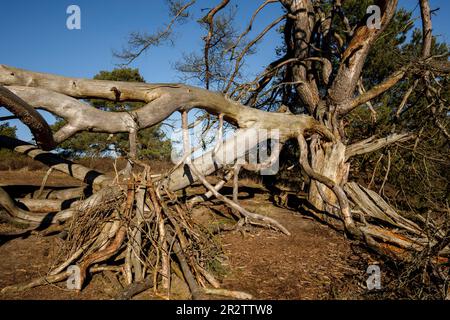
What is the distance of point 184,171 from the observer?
541cm

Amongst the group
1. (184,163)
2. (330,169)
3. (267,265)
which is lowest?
(267,265)

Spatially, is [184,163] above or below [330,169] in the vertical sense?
above

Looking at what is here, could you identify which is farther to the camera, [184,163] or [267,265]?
[184,163]

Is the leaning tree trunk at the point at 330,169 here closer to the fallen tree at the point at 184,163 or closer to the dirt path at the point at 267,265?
the fallen tree at the point at 184,163

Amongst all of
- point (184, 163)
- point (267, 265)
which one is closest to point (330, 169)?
point (184, 163)

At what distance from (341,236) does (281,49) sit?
7.11 m

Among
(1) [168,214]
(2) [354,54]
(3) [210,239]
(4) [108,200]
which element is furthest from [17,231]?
(2) [354,54]

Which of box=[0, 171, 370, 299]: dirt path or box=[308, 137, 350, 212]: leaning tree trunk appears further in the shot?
box=[308, 137, 350, 212]: leaning tree trunk

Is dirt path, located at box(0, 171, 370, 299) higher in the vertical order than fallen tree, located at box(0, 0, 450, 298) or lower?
lower

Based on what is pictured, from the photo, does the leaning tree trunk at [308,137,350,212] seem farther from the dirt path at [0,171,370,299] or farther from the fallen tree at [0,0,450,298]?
the dirt path at [0,171,370,299]

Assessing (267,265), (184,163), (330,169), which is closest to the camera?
(267,265)

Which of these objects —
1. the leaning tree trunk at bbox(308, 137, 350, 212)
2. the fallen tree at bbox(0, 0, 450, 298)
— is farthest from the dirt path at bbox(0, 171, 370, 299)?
the leaning tree trunk at bbox(308, 137, 350, 212)

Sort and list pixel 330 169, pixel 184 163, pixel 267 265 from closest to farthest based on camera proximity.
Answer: pixel 267 265 < pixel 184 163 < pixel 330 169

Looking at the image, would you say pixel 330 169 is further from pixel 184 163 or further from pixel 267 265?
pixel 267 265
